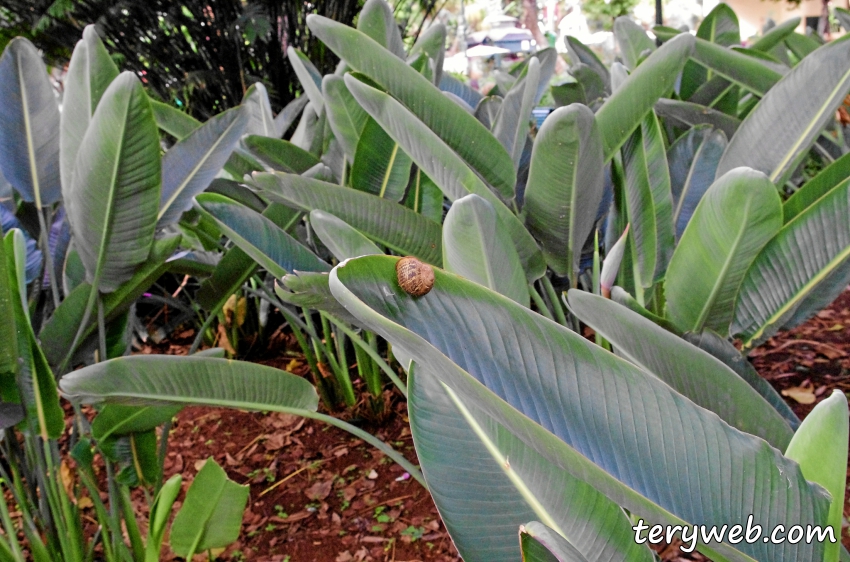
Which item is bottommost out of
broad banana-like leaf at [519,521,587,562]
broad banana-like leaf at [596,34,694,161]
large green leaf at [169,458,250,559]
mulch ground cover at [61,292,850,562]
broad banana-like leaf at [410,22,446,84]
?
mulch ground cover at [61,292,850,562]

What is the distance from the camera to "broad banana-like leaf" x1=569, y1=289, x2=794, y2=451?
614 mm

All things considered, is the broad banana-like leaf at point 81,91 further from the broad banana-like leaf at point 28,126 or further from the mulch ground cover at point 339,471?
the mulch ground cover at point 339,471

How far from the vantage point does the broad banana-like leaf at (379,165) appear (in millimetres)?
1130

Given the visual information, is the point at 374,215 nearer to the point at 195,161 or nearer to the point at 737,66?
the point at 195,161

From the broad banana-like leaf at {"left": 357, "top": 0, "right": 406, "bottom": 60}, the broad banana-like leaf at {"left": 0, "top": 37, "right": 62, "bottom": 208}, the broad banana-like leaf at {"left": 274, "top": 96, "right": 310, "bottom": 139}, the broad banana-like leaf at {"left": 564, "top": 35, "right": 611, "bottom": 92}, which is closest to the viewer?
the broad banana-like leaf at {"left": 0, "top": 37, "right": 62, "bottom": 208}

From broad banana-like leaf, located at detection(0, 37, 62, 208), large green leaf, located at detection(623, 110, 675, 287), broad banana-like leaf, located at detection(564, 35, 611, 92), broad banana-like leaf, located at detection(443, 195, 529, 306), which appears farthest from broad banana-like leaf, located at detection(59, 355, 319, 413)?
broad banana-like leaf, located at detection(564, 35, 611, 92)

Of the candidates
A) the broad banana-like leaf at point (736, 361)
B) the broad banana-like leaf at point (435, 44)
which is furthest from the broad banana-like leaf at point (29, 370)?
the broad banana-like leaf at point (435, 44)

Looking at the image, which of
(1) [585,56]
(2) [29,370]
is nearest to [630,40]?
(1) [585,56]

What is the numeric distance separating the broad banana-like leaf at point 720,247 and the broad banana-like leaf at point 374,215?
37cm

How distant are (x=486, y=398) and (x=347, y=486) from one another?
3.74 feet

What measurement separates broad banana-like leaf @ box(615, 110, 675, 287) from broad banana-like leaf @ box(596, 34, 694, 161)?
56mm

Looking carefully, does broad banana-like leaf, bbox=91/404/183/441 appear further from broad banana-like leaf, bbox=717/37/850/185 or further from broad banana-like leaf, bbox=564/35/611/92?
broad banana-like leaf, bbox=564/35/611/92

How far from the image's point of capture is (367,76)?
41.8 inches

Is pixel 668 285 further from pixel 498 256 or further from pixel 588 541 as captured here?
pixel 588 541
